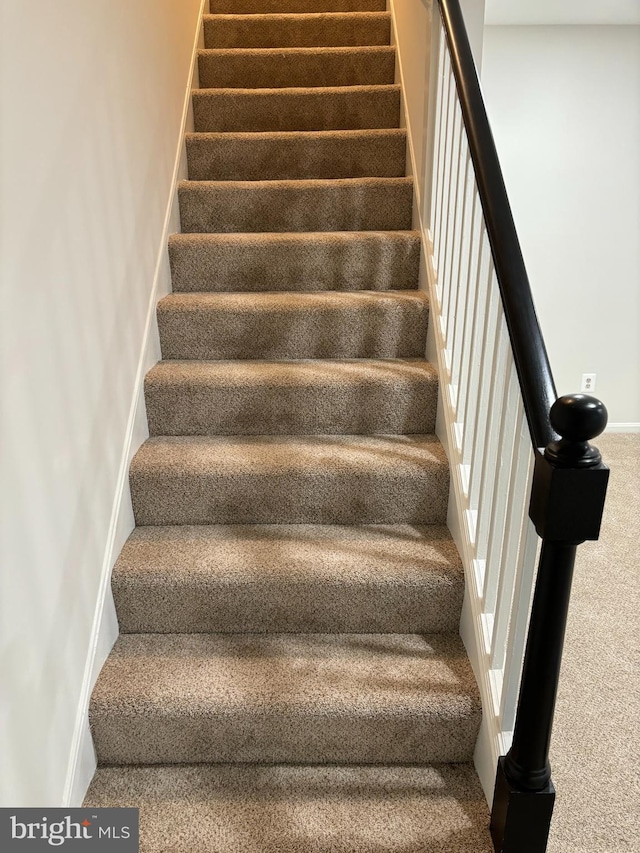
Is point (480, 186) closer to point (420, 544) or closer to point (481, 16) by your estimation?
point (420, 544)

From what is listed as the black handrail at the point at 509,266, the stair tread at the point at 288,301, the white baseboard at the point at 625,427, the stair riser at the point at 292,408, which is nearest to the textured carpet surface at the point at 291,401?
the stair riser at the point at 292,408

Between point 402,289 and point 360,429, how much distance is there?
62cm

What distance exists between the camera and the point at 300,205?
105 inches

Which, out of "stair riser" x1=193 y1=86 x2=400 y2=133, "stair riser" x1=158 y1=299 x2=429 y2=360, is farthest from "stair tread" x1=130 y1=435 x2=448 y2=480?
"stair riser" x1=193 y1=86 x2=400 y2=133

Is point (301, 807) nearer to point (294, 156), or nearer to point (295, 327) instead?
point (295, 327)

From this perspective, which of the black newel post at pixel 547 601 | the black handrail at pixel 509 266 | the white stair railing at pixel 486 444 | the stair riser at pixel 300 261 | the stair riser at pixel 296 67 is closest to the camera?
the black newel post at pixel 547 601

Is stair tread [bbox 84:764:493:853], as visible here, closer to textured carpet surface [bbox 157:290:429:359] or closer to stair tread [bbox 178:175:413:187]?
textured carpet surface [bbox 157:290:429:359]

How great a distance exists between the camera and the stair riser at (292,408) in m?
2.19

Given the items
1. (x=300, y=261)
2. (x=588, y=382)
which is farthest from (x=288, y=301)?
(x=588, y=382)

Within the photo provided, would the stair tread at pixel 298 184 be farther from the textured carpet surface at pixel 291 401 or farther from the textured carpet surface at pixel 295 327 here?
the textured carpet surface at pixel 291 401

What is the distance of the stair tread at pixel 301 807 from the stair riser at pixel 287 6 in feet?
Result: 11.3

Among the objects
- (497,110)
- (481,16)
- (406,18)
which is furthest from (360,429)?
(497,110)

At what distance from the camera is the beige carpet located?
5.14 ft

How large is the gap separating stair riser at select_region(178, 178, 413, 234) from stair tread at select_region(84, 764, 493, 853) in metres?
1.92
